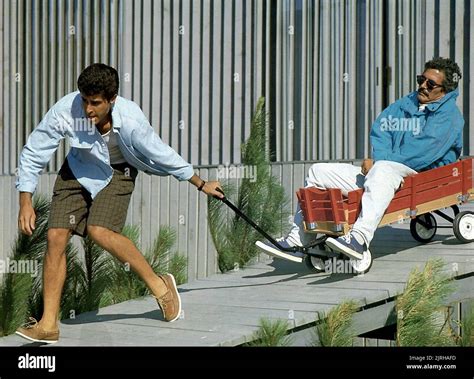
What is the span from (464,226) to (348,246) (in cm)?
136

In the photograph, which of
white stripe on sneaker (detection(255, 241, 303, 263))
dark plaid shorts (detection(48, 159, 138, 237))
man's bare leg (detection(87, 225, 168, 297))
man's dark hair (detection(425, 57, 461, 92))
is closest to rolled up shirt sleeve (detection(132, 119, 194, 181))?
dark plaid shorts (detection(48, 159, 138, 237))

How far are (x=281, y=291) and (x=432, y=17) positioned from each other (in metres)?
3.06

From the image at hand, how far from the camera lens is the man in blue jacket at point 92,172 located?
4414mm

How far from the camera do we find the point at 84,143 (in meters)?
4.50

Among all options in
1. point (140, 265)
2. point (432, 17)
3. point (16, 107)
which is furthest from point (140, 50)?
point (140, 265)

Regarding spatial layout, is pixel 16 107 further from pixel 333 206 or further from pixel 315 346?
pixel 315 346

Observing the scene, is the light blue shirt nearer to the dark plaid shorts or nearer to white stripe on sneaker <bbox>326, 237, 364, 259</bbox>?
the dark plaid shorts

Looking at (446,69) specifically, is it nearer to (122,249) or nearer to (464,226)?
(464,226)

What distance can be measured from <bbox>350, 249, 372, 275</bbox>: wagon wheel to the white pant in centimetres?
12

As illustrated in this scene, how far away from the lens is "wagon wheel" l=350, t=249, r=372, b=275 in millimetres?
5594

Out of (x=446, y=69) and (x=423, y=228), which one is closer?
(x=446, y=69)

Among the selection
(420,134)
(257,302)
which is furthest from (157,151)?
(420,134)

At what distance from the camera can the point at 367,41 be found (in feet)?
25.2
